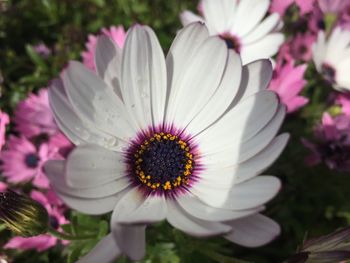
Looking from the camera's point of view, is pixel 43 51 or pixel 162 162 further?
pixel 43 51

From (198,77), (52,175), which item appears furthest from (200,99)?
(52,175)

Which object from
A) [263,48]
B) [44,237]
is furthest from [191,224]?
[263,48]

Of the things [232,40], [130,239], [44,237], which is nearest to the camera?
[130,239]

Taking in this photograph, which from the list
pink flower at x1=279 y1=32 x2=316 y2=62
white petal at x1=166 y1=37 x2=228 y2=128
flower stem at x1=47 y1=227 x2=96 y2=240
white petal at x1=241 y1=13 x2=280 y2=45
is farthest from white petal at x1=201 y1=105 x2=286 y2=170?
pink flower at x1=279 y1=32 x2=316 y2=62

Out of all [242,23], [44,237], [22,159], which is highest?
[242,23]

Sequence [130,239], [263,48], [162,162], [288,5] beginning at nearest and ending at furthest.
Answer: [130,239] → [162,162] → [263,48] → [288,5]

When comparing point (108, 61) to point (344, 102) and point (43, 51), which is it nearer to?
point (344, 102)

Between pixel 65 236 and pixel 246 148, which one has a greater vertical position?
pixel 246 148

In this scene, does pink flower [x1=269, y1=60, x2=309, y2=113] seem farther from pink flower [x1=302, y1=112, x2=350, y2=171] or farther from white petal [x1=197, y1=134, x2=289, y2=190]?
white petal [x1=197, y1=134, x2=289, y2=190]
